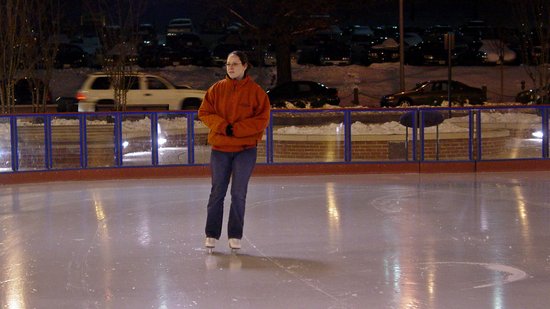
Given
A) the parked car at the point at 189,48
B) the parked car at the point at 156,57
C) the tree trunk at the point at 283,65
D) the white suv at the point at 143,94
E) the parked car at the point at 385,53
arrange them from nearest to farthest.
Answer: the white suv at the point at 143,94, the tree trunk at the point at 283,65, the parked car at the point at 156,57, the parked car at the point at 385,53, the parked car at the point at 189,48

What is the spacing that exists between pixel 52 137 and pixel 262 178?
341 centimetres

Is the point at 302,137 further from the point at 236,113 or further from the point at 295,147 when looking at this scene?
the point at 236,113

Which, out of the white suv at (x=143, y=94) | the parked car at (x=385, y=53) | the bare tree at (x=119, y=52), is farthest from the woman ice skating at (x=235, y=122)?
the parked car at (x=385, y=53)

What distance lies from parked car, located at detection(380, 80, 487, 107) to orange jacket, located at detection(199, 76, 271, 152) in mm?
26330

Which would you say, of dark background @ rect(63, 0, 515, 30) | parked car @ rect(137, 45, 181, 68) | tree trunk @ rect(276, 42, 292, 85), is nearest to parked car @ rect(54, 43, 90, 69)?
parked car @ rect(137, 45, 181, 68)

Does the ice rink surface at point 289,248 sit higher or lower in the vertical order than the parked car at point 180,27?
lower

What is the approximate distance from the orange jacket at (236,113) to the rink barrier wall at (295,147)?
23.9ft

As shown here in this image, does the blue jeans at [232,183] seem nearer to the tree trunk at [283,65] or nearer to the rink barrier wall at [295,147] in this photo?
the rink barrier wall at [295,147]

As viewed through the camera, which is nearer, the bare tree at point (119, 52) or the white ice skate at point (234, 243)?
the white ice skate at point (234, 243)

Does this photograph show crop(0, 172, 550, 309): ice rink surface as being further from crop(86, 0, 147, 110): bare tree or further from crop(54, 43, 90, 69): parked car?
crop(54, 43, 90, 69): parked car

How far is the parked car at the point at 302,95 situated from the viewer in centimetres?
3562

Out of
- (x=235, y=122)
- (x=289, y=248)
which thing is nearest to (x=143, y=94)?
(x=289, y=248)

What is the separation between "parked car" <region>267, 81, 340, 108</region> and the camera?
35.6m

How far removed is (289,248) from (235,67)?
187cm
